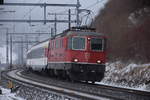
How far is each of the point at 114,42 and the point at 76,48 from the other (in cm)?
986

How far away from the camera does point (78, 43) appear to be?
2327cm

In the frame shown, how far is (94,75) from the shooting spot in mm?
23203

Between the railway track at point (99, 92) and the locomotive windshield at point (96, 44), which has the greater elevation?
the locomotive windshield at point (96, 44)

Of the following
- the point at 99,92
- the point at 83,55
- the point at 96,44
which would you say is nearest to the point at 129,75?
the point at 96,44

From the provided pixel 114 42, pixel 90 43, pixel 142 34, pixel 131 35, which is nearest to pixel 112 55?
pixel 114 42

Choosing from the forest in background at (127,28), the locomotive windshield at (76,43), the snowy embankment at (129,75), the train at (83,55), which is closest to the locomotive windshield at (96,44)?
the train at (83,55)

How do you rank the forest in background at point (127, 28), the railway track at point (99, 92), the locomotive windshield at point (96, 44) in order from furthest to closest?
1. the forest in background at point (127, 28)
2. the locomotive windshield at point (96, 44)
3. the railway track at point (99, 92)

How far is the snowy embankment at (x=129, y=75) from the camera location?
22609 mm

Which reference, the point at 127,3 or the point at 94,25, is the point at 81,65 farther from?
the point at 94,25

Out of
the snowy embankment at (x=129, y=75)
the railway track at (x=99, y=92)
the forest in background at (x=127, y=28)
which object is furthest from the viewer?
the forest in background at (x=127, y=28)

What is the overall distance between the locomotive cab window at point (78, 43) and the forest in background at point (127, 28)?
4090 millimetres

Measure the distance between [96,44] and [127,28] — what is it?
7.27m

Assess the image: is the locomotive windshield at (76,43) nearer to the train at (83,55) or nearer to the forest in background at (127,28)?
the train at (83,55)

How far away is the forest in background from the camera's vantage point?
83.9ft
